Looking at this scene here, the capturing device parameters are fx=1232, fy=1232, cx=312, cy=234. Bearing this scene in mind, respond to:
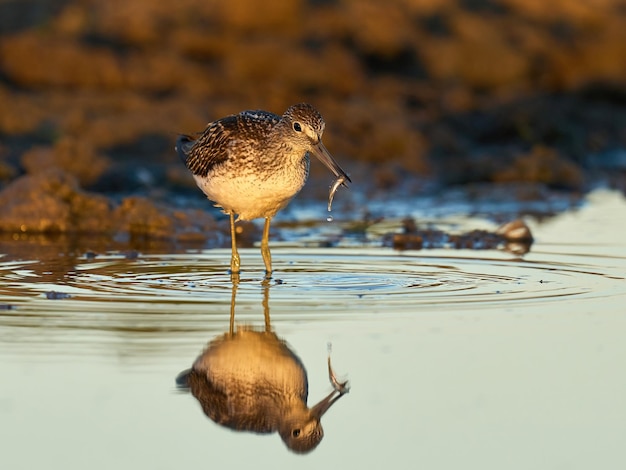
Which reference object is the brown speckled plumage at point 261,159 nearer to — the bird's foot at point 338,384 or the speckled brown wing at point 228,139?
the speckled brown wing at point 228,139

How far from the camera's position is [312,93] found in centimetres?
1845

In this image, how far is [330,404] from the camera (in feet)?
19.5

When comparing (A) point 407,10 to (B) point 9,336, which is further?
(A) point 407,10

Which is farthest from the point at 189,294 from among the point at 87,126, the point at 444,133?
the point at 444,133

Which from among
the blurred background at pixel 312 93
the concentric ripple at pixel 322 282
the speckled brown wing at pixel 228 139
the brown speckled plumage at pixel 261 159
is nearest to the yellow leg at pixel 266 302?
the concentric ripple at pixel 322 282

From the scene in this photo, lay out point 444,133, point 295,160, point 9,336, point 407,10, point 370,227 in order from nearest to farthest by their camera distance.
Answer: point 9,336
point 295,160
point 370,227
point 444,133
point 407,10

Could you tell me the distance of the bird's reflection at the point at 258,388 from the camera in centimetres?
569

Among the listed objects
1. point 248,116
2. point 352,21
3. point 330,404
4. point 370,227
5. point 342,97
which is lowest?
point 330,404

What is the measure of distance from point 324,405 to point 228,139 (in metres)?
4.25

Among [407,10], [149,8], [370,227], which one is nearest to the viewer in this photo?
[370,227]

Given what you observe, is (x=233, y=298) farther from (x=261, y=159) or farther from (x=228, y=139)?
(x=228, y=139)

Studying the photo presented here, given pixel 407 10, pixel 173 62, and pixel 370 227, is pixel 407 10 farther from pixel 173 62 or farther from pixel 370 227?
pixel 370 227

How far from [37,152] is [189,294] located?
6.48m

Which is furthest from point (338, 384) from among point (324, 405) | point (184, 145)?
point (184, 145)
